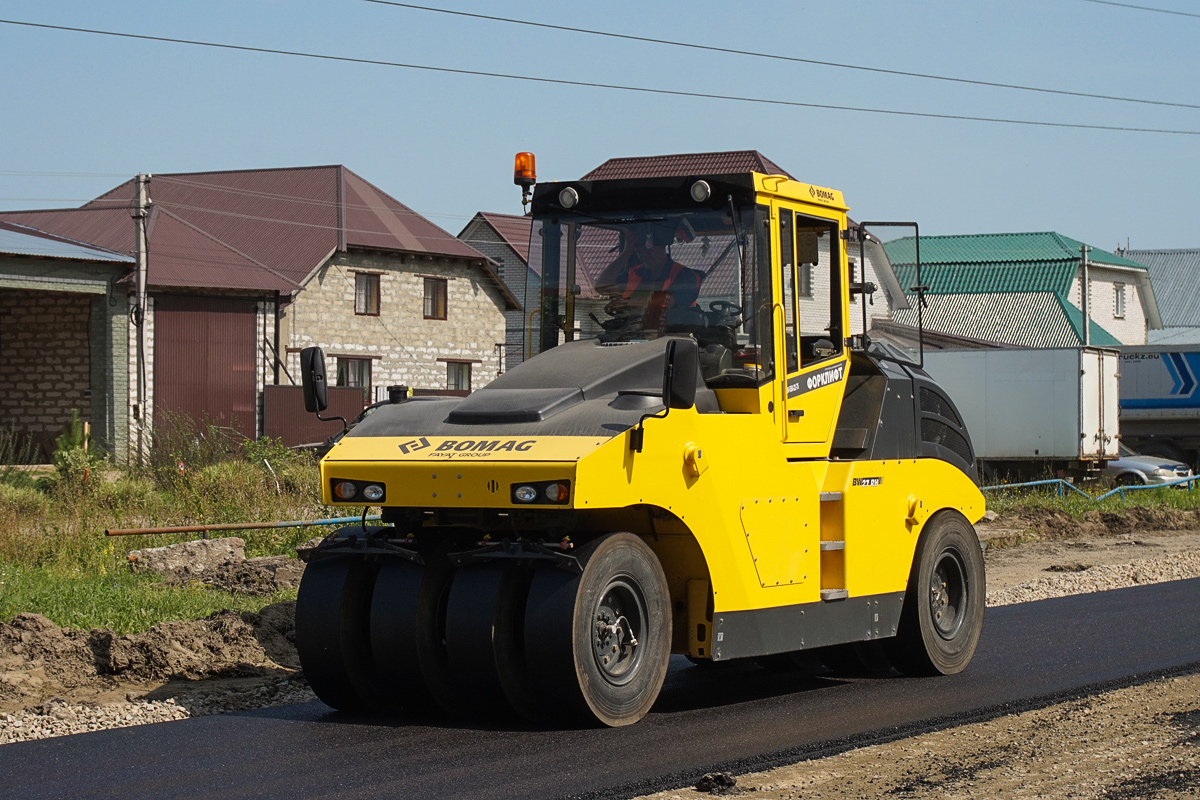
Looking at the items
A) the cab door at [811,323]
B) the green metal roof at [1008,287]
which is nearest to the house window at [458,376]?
the green metal roof at [1008,287]

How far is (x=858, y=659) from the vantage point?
9.99 m

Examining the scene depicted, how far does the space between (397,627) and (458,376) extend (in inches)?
1502

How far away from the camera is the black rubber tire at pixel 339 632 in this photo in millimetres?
7824

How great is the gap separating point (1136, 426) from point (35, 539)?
27.5 meters

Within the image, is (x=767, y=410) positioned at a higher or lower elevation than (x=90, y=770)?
higher

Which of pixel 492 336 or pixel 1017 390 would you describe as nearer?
pixel 1017 390

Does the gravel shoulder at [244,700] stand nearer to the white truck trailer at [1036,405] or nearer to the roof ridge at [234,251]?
the white truck trailer at [1036,405]

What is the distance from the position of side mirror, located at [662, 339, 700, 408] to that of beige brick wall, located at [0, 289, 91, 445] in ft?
98.6

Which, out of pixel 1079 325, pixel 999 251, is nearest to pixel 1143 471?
pixel 1079 325

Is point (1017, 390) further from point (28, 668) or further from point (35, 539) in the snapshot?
point (28, 668)

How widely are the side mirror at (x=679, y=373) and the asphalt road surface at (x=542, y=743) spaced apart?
173 centimetres

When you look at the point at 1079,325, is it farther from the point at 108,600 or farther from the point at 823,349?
the point at 108,600

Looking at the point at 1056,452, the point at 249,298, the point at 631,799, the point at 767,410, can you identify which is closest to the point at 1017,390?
the point at 1056,452

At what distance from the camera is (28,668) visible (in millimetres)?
9219
